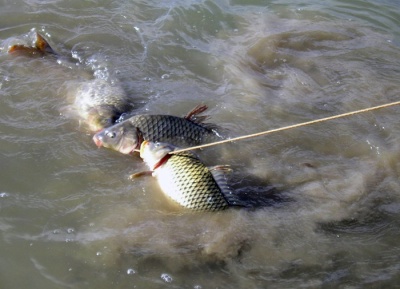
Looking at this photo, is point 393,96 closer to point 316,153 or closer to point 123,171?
point 316,153

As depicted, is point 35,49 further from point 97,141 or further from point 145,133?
point 145,133

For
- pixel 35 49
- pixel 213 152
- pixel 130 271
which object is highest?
pixel 35 49

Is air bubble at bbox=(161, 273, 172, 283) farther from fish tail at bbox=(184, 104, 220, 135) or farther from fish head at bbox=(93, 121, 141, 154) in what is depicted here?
fish tail at bbox=(184, 104, 220, 135)

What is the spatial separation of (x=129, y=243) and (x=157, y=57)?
2.96m

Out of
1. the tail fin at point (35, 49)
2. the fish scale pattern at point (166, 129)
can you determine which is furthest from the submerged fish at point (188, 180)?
the tail fin at point (35, 49)

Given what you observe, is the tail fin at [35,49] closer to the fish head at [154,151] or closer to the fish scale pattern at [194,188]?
the fish head at [154,151]

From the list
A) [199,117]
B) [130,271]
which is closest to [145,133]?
[199,117]

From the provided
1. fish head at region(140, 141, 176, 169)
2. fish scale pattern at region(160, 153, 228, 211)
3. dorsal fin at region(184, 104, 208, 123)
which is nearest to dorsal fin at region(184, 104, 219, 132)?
dorsal fin at region(184, 104, 208, 123)

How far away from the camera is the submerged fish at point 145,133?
456cm

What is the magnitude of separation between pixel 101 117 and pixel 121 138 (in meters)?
0.45

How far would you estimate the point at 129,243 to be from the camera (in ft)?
12.6

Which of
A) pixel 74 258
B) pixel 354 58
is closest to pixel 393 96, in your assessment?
pixel 354 58

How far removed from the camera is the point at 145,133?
180 inches

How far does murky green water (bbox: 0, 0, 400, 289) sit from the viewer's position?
374 centimetres
